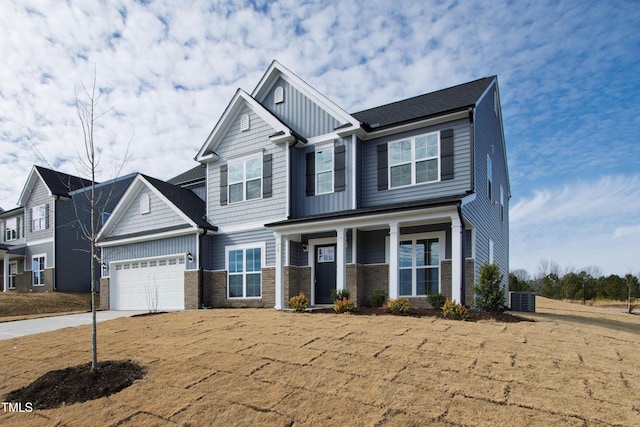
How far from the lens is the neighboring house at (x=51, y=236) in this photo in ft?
78.5

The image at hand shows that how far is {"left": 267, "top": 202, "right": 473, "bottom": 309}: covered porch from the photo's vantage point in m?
11.7

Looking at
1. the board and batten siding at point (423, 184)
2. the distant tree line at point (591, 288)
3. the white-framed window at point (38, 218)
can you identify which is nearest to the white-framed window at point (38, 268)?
the white-framed window at point (38, 218)

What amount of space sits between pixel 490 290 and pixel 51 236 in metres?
24.1

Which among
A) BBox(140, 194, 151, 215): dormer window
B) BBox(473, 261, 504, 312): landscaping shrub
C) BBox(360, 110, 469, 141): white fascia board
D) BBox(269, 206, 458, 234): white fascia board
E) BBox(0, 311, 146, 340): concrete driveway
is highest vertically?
BBox(360, 110, 469, 141): white fascia board

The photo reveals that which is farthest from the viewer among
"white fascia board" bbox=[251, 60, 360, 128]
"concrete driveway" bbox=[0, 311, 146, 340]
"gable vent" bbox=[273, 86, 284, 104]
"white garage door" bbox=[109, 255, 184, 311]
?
"white garage door" bbox=[109, 255, 184, 311]

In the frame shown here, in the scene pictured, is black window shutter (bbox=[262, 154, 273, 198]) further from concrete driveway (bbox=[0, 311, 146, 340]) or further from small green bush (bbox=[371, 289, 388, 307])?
concrete driveway (bbox=[0, 311, 146, 340])

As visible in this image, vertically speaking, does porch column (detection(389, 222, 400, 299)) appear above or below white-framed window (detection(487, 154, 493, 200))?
below

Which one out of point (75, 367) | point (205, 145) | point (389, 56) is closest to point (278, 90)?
point (205, 145)

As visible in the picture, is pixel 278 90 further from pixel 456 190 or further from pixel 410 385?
pixel 410 385

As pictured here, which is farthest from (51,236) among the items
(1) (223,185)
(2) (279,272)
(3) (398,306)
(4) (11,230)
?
(3) (398,306)

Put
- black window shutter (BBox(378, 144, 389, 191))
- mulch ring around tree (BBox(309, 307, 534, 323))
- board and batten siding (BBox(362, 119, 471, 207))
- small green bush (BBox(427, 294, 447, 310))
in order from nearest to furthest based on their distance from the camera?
mulch ring around tree (BBox(309, 307, 534, 323)), small green bush (BBox(427, 294, 447, 310)), board and batten siding (BBox(362, 119, 471, 207)), black window shutter (BBox(378, 144, 389, 191))

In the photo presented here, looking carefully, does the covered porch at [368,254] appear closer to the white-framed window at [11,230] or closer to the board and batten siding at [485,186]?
the board and batten siding at [485,186]

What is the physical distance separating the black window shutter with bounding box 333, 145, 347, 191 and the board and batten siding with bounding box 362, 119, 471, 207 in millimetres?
734

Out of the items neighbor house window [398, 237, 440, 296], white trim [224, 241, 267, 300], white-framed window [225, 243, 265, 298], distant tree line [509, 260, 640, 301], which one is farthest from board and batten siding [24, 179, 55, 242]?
distant tree line [509, 260, 640, 301]
